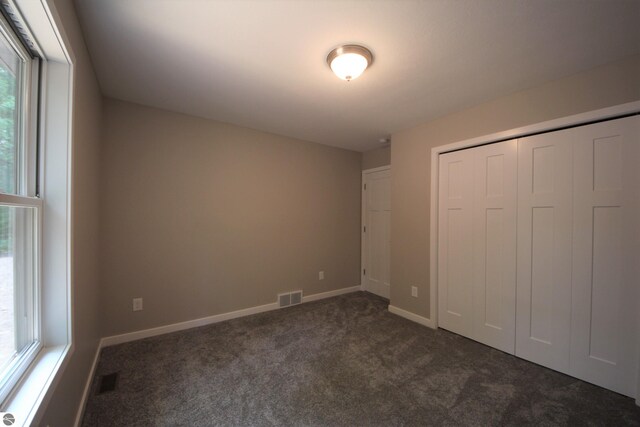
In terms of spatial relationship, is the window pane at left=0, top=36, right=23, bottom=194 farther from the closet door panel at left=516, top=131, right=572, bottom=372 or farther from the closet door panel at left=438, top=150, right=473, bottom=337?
the closet door panel at left=516, top=131, right=572, bottom=372

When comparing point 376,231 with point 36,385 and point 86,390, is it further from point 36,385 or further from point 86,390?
point 36,385

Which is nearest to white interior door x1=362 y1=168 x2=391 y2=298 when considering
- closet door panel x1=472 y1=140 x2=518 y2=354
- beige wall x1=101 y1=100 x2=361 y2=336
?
beige wall x1=101 y1=100 x2=361 y2=336

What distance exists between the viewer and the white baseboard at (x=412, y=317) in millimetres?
2857

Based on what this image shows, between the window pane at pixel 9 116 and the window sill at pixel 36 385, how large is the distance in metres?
0.77

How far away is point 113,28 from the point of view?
150cm

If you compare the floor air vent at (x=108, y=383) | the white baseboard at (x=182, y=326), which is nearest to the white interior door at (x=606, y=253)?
the white baseboard at (x=182, y=326)

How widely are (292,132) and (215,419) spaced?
2.95m

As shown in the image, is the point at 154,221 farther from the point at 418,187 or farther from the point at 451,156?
the point at 451,156

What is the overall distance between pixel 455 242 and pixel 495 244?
0.37m

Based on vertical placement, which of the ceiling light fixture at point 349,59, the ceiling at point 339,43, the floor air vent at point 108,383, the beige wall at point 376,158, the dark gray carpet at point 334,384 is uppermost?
the ceiling at point 339,43

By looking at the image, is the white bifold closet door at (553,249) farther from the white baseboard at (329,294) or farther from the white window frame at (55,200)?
the white window frame at (55,200)

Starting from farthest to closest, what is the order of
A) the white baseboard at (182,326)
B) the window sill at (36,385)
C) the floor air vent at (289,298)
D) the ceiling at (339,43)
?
the floor air vent at (289,298)
the white baseboard at (182,326)
the ceiling at (339,43)
the window sill at (36,385)

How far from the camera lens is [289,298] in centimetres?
347

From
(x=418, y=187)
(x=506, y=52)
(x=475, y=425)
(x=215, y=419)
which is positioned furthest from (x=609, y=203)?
(x=215, y=419)
